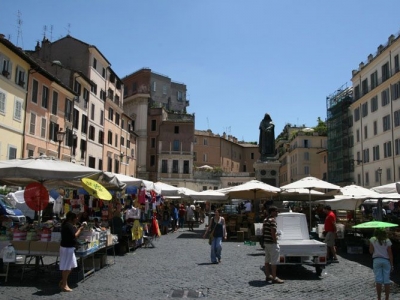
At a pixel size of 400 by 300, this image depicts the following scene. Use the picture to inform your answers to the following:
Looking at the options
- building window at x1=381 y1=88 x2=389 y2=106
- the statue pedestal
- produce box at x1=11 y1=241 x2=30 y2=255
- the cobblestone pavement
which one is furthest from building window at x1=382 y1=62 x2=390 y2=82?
produce box at x1=11 y1=241 x2=30 y2=255

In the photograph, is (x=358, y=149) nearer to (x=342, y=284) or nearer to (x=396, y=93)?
(x=396, y=93)

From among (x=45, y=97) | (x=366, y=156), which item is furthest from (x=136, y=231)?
(x=366, y=156)

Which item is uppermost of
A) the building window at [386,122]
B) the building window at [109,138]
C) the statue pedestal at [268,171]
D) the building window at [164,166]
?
the building window at [386,122]

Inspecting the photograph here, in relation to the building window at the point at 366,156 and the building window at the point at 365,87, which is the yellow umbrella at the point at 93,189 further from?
the building window at the point at 365,87

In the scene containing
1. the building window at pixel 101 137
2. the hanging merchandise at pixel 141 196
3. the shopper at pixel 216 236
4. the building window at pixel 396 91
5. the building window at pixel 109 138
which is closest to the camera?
the shopper at pixel 216 236

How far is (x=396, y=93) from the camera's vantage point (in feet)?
131

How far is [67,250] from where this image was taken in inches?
362

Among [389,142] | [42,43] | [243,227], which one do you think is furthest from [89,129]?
[389,142]

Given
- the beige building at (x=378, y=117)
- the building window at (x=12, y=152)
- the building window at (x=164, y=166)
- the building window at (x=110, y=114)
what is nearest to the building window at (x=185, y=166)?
the building window at (x=164, y=166)

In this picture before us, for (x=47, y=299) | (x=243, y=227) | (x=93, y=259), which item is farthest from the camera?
(x=243, y=227)

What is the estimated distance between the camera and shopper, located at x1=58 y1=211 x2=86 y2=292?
9070 millimetres

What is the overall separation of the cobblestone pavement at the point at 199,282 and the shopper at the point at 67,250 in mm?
270

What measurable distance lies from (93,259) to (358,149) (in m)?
45.1

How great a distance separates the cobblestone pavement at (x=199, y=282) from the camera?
348 inches
